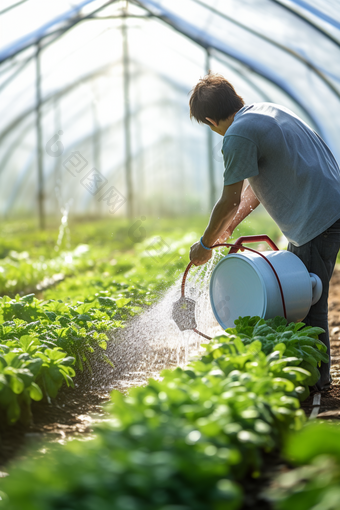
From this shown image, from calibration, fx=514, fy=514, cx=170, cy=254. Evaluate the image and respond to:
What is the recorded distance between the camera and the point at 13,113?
9.05 metres

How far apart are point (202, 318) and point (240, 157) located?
119 centimetres

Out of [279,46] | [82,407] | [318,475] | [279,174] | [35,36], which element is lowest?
[82,407]

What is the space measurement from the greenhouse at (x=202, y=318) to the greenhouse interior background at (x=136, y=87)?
52 millimetres

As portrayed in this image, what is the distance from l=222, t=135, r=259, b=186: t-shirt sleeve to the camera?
2.45 m

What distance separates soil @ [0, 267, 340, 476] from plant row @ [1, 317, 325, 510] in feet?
0.73

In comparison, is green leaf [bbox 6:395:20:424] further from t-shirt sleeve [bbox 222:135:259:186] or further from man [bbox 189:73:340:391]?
t-shirt sleeve [bbox 222:135:259:186]

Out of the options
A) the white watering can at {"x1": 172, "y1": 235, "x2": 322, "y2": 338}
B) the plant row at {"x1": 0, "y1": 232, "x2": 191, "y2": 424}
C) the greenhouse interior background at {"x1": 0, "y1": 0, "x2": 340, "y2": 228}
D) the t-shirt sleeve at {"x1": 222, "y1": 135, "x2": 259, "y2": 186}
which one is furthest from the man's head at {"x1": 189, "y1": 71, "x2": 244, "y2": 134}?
the greenhouse interior background at {"x1": 0, "y1": 0, "x2": 340, "y2": 228}

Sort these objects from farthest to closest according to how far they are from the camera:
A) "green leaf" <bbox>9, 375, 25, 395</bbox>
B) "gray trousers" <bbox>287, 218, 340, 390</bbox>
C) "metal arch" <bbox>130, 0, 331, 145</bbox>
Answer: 1. "metal arch" <bbox>130, 0, 331, 145</bbox>
2. "gray trousers" <bbox>287, 218, 340, 390</bbox>
3. "green leaf" <bbox>9, 375, 25, 395</bbox>

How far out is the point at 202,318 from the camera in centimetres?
326

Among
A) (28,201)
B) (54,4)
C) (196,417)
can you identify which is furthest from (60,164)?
(196,417)

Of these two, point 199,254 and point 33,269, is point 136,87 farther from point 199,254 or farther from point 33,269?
point 199,254

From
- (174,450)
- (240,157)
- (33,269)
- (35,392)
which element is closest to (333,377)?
(240,157)

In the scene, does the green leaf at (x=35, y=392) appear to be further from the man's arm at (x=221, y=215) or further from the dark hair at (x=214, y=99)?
Result: the dark hair at (x=214, y=99)

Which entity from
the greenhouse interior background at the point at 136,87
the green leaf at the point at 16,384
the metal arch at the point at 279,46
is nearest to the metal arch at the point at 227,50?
the greenhouse interior background at the point at 136,87
